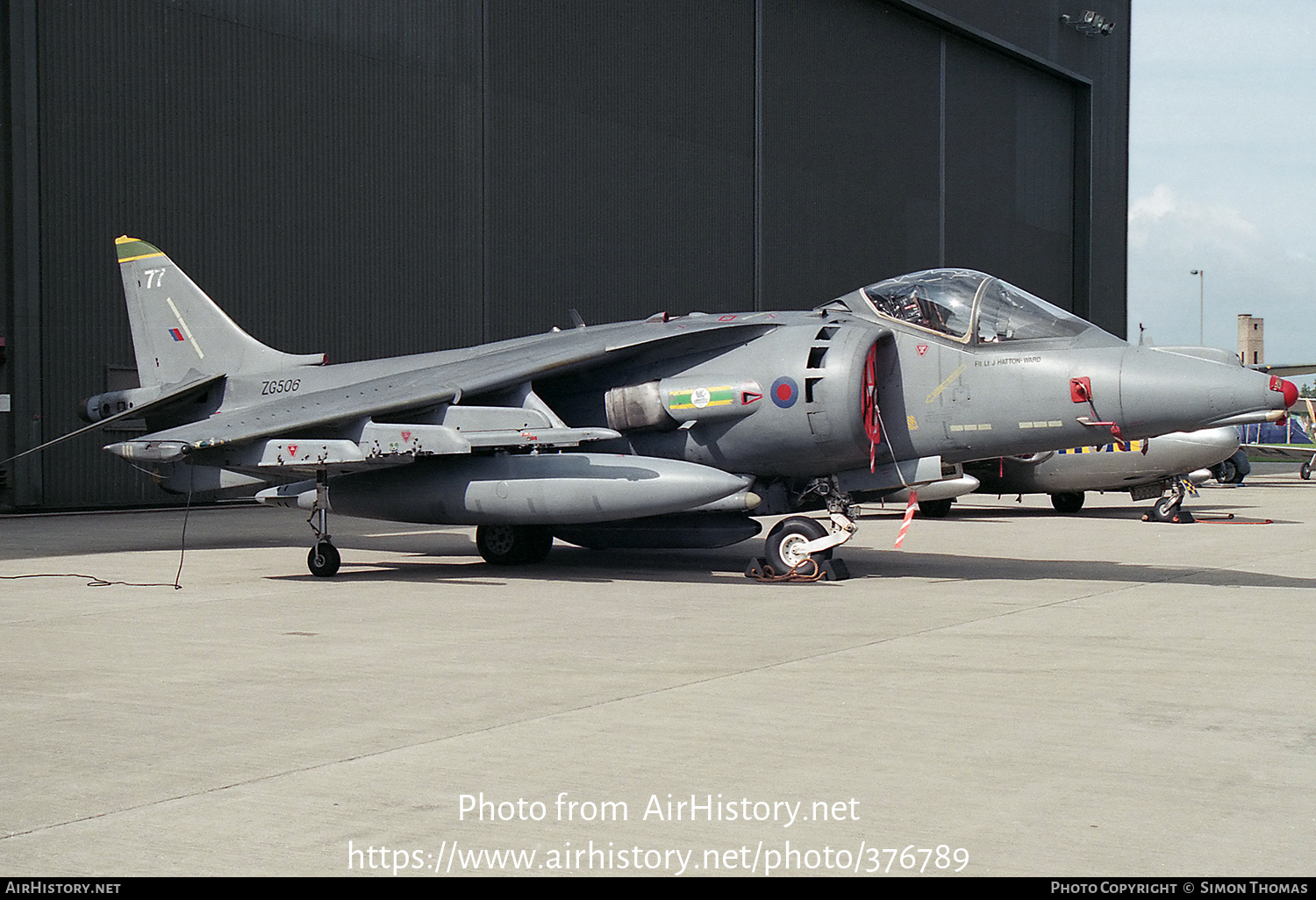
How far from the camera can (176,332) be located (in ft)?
49.1

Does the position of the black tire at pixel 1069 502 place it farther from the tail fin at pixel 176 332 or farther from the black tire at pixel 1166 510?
the tail fin at pixel 176 332

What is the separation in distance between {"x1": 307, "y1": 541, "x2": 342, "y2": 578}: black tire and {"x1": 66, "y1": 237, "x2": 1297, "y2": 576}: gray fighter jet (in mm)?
19

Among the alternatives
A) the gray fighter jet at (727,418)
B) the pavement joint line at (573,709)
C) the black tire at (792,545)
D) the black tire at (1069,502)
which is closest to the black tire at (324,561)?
the gray fighter jet at (727,418)

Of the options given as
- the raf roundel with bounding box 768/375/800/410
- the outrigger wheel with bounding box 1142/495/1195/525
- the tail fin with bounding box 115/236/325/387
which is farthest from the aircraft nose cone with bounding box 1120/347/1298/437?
the outrigger wheel with bounding box 1142/495/1195/525

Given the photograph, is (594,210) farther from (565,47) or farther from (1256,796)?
(1256,796)

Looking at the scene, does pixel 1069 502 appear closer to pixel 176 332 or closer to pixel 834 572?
pixel 834 572

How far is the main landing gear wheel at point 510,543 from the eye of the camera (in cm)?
1311

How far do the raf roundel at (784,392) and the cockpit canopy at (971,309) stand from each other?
115 cm

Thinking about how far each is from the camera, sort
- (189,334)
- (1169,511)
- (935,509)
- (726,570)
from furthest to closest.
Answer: (935,509) < (1169,511) < (189,334) < (726,570)

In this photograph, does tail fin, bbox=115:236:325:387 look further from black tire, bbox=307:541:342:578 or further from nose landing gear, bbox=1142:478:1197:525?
nose landing gear, bbox=1142:478:1197:525

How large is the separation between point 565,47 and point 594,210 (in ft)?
11.7

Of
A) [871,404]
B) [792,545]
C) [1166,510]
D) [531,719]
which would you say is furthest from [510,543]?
[1166,510]

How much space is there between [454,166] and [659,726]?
72.9 feet

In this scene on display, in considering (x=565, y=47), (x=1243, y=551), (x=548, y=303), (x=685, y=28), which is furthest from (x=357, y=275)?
(x=1243, y=551)
